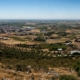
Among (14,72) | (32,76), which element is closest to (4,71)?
(14,72)

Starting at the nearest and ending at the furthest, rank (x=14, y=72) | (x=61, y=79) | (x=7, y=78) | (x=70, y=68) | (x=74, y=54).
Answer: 1. (x=61, y=79)
2. (x=7, y=78)
3. (x=14, y=72)
4. (x=70, y=68)
5. (x=74, y=54)

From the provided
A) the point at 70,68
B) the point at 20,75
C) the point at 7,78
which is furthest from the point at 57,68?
the point at 7,78

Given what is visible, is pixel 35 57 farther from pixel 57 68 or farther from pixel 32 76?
pixel 32 76

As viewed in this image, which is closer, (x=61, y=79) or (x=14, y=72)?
(x=61, y=79)

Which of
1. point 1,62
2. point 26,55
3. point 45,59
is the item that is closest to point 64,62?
point 45,59

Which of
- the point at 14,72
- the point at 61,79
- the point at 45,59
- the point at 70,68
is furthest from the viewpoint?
the point at 45,59

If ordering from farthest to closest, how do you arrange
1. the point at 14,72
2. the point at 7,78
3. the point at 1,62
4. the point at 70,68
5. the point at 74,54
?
the point at 74,54 < the point at 1,62 < the point at 70,68 < the point at 14,72 < the point at 7,78

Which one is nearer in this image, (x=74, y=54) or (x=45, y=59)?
(x=45, y=59)

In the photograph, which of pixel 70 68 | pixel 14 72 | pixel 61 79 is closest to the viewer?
pixel 61 79

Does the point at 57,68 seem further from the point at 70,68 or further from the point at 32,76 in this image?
the point at 32,76
